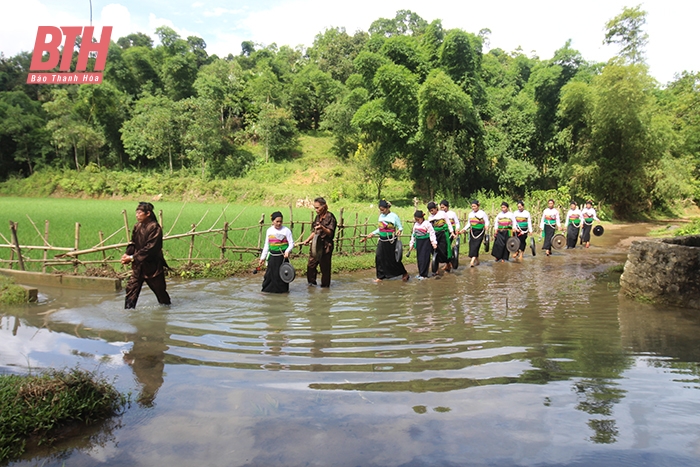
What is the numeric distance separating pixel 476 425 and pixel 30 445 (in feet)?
9.82

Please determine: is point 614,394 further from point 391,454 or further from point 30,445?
point 30,445

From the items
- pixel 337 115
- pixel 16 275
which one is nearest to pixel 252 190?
pixel 337 115

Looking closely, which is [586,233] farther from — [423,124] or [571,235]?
[423,124]

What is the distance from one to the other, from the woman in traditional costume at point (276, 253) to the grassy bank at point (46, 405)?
15.9 feet

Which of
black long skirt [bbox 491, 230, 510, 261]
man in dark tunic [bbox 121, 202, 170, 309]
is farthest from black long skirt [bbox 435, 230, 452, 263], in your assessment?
man in dark tunic [bbox 121, 202, 170, 309]

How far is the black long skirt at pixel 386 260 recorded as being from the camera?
10.4 metres

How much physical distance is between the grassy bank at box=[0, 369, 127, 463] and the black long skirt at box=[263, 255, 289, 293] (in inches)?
191

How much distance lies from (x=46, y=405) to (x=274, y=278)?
5346 millimetres

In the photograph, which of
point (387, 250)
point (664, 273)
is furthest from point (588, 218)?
point (664, 273)

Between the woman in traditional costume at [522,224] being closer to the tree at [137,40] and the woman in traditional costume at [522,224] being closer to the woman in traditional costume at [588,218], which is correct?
the woman in traditional costume at [588,218]

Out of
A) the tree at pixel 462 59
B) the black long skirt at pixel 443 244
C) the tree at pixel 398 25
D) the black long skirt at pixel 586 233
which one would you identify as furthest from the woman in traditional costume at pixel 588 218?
the tree at pixel 398 25

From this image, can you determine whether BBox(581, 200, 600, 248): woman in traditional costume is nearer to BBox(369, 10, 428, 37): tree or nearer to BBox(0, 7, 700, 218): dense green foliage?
BBox(0, 7, 700, 218): dense green foliage

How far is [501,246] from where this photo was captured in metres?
13.3

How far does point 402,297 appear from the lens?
841 centimetres
